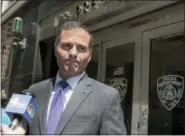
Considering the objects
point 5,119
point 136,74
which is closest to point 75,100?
point 5,119

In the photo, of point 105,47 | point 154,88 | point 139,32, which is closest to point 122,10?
point 139,32

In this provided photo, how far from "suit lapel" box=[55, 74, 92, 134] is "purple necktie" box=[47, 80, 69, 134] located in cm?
3

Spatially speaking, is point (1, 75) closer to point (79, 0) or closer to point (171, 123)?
point (79, 0)

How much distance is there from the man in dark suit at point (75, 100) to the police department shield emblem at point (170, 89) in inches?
114

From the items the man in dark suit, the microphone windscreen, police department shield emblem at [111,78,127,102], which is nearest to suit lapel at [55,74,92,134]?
the man in dark suit

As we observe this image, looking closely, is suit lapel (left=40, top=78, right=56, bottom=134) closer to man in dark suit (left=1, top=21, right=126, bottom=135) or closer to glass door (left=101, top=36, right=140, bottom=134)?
man in dark suit (left=1, top=21, right=126, bottom=135)

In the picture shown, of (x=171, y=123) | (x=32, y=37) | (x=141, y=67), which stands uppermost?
(x=32, y=37)

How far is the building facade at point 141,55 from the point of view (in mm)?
4445

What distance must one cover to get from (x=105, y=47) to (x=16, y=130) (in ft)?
14.7

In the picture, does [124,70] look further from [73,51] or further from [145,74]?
[73,51]

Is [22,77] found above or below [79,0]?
below

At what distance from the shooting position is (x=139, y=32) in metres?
5.07

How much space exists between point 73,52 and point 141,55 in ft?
11.3

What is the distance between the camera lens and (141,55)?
4965mm
